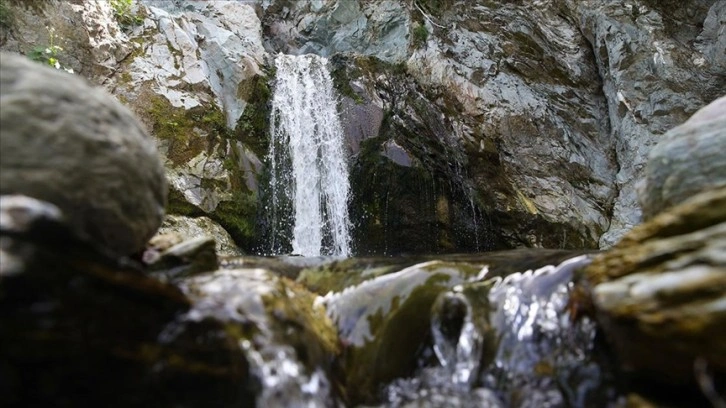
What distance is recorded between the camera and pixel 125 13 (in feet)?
33.9

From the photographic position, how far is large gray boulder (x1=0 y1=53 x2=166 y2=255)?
271cm

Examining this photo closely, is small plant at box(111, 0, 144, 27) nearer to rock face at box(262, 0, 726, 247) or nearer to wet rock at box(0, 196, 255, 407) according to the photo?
rock face at box(262, 0, 726, 247)

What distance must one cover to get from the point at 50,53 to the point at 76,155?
7.25 meters

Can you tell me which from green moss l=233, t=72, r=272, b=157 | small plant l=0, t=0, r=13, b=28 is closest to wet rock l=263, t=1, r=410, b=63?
green moss l=233, t=72, r=272, b=157

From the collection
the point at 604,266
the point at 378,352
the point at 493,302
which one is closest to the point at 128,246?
the point at 378,352

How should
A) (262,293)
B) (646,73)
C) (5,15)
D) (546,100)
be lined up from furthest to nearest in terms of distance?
(546,100) → (646,73) → (5,15) → (262,293)

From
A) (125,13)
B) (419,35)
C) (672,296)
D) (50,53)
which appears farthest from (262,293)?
(419,35)

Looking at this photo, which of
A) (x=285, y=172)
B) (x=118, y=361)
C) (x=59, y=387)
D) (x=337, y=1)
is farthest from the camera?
(x=337, y=1)

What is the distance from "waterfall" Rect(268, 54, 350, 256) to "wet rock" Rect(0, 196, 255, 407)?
7205 mm

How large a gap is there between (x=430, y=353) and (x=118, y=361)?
6.22 ft

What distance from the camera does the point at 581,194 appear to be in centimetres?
1083

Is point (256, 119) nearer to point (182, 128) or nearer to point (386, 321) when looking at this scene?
point (182, 128)

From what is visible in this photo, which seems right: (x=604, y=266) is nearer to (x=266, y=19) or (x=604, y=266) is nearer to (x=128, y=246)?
(x=128, y=246)

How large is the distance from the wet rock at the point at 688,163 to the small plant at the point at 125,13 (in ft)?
32.1
